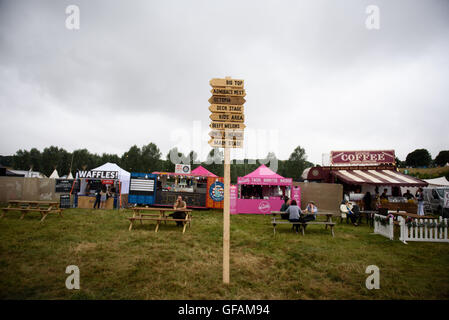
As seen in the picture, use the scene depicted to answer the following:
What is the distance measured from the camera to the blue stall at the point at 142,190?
15.0 metres

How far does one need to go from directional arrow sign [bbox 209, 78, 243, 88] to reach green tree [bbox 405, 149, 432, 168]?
86.2m

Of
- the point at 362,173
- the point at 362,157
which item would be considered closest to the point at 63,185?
the point at 362,173

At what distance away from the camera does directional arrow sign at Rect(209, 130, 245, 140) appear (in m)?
4.14

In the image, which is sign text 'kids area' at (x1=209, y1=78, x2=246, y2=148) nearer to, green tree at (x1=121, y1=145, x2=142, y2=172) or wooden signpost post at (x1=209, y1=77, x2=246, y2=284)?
wooden signpost post at (x1=209, y1=77, x2=246, y2=284)

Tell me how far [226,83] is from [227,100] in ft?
1.17

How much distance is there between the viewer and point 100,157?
81.2 m

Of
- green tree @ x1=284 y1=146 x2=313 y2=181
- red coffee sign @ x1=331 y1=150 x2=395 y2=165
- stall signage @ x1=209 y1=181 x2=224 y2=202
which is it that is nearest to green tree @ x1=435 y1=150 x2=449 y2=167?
green tree @ x1=284 y1=146 x2=313 y2=181

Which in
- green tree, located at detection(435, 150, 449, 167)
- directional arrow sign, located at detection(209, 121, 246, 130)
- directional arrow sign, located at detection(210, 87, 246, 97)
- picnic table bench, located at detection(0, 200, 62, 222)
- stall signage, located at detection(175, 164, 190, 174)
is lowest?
picnic table bench, located at detection(0, 200, 62, 222)

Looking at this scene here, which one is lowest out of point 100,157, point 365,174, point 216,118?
point 365,174

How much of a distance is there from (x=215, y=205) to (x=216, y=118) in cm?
1188

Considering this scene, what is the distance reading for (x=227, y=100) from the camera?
4258mm

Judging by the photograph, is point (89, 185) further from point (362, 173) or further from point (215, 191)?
point (362, 173)
